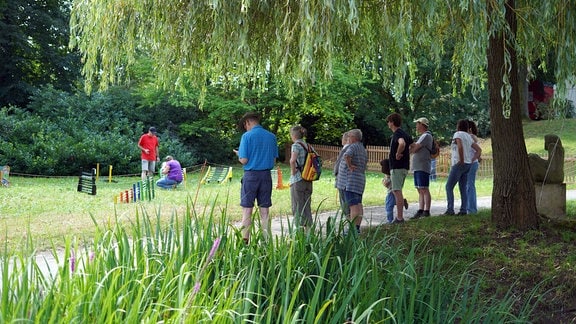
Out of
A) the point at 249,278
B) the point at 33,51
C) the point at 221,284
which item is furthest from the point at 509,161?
the point at 33,51

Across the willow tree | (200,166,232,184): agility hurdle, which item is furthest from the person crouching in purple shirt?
the willow tree

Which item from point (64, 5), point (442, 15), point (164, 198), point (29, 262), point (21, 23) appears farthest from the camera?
point (64, 5)

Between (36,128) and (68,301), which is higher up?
(36,128)

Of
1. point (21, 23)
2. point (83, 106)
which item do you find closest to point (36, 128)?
point (83, 106)

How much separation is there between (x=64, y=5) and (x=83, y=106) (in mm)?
8138

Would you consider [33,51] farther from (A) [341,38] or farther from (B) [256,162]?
(B) [256,162]

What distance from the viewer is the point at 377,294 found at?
391 cm

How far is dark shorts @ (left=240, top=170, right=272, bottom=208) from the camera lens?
8.25m

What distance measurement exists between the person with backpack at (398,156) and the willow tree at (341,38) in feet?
3.21

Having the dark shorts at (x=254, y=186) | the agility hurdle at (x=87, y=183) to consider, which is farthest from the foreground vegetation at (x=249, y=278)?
the agility hurdle at (x=87, y=183)

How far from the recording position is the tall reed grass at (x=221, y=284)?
301 centimetres

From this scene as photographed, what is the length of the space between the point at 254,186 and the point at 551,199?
4890 millimetres

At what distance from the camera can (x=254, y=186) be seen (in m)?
8.30

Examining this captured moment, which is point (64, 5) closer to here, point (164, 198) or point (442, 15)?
point (164, 198)
